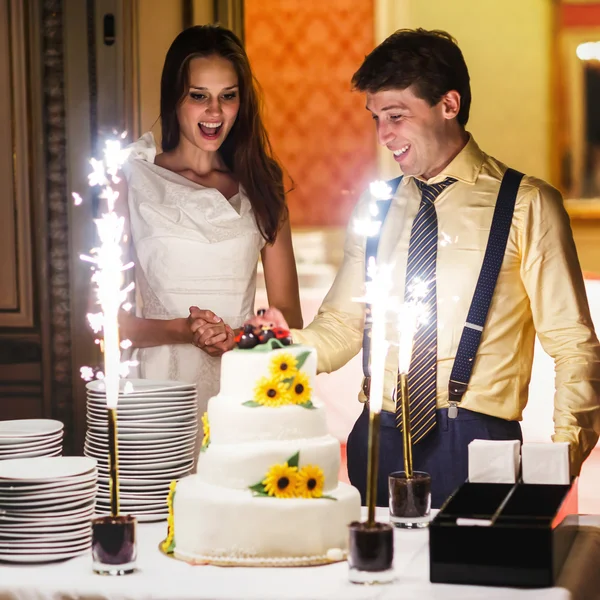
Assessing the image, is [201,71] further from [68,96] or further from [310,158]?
[310,158]

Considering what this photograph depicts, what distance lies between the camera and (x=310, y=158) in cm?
972

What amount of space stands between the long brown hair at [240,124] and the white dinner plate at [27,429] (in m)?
1.07

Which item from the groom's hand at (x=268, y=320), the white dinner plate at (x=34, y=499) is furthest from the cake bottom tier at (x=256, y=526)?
the groom's hand at (x=268, y=320)

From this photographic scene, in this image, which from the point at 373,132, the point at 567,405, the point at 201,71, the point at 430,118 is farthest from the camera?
the point at 373,132

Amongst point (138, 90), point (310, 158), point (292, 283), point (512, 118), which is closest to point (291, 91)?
point (310, 158)

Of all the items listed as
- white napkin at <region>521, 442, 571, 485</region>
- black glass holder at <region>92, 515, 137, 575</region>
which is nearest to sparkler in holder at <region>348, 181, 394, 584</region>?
black glass holder at <region>92, 515, 137, 575</region>

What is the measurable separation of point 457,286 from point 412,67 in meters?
0.52

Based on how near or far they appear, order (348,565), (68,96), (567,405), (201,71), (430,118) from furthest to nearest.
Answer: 1. (68,96)
2. (201,71)
3. (430,118)
4. (567,405)
5. (348,565)

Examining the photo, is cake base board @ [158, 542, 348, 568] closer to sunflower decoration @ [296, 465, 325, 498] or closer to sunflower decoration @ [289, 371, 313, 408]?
sunflower decoration @ [296, 465, 325, 498]

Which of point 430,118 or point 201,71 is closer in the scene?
point 430,118

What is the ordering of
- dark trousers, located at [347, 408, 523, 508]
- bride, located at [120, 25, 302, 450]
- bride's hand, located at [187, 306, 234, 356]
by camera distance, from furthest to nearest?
bride, located at [120, 25, 302, 450] < bride's hand, located at [187, 306, 234, 356] < dark trousers, located at [347, 408, 523, 508]

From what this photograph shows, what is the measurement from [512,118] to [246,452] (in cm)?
808

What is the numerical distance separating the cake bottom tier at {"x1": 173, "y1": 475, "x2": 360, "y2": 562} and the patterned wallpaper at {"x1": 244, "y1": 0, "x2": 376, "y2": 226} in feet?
25.4

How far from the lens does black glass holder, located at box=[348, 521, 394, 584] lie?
171 cm
